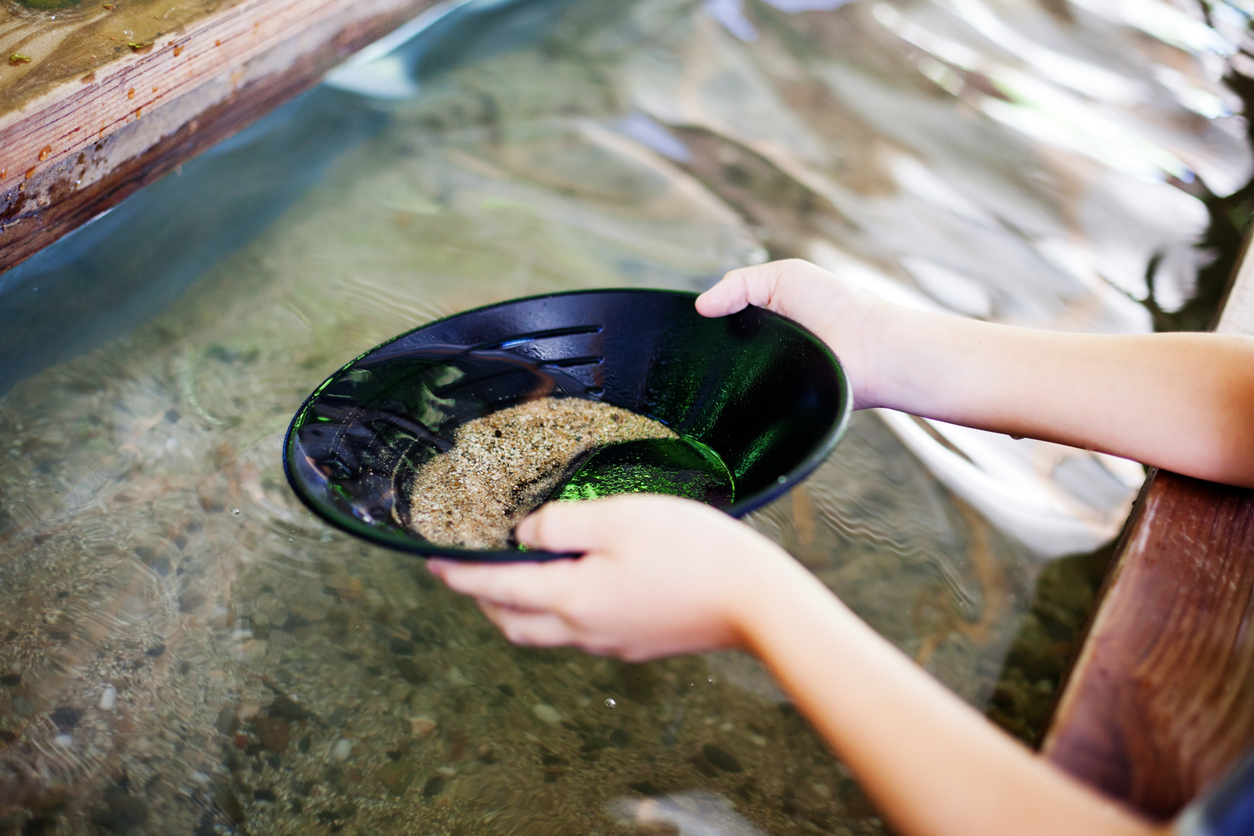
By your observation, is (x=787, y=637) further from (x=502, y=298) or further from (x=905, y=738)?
(x=502, y=298)

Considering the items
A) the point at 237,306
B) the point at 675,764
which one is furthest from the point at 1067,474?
the point at 237,306

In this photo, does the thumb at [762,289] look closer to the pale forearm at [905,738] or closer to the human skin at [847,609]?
the human skin at [847,609]

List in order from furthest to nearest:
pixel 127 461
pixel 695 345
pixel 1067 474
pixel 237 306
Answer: pixel 237 306
pixel 1067 474
pixel 127 461
pixel 695 345

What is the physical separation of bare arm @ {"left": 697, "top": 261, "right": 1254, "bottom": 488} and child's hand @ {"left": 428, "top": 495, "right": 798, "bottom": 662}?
41 centimetres

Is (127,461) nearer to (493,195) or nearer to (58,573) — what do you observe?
(58,573)

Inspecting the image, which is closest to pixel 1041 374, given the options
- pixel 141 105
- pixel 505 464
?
pixel 505 464

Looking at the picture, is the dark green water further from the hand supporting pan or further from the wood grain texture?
the wood grain texture

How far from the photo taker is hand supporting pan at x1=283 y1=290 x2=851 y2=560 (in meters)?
0.91

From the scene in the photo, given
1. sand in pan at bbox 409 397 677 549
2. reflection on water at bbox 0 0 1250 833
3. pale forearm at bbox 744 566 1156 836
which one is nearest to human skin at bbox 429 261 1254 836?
pale forearm at bbox 744 566 1156 836

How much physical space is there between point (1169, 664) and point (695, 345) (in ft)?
2.03

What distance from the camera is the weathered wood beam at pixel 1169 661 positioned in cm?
63

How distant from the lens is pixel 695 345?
111 cm

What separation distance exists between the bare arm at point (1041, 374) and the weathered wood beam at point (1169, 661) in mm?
62

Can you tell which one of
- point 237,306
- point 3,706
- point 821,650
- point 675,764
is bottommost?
point 675,764
